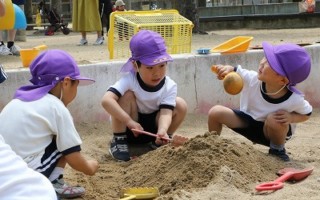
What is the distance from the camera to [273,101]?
3.49m

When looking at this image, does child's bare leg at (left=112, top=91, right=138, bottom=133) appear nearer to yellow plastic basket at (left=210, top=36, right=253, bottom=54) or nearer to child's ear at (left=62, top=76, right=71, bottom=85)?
child's ear at (left=62, top=76, right=71, bottom=85)

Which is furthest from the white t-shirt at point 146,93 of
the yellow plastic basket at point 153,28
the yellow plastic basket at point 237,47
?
the yellow plastic basket at point 153,28

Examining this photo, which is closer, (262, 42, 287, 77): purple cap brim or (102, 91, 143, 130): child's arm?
(262, 42, 287, 77): purple cap brim

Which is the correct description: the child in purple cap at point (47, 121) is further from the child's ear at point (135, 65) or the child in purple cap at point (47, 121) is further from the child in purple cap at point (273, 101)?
the child in purple cap at point (273, 101)

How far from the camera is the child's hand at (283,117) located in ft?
11.2

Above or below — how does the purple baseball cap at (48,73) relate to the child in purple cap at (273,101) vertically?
above

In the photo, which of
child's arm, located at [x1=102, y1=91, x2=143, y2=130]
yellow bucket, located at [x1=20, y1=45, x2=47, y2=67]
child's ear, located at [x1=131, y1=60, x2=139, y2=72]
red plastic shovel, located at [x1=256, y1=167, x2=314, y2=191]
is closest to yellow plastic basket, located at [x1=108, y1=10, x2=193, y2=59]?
yellow bucket, located at [x1=20, y1=45, x2=47, y2=67]

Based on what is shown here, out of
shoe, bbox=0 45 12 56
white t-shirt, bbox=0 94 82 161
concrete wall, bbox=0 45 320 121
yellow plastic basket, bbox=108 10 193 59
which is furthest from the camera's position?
shoe, bbox=0 45 12 56

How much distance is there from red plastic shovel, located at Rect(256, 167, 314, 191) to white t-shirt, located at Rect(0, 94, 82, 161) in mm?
939

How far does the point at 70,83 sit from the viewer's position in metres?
2.70

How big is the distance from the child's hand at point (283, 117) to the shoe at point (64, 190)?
1.30 metres

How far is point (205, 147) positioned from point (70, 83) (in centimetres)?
82

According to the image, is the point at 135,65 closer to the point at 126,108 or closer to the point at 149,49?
the point at 149,49

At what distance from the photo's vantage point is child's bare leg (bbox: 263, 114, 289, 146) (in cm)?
344
